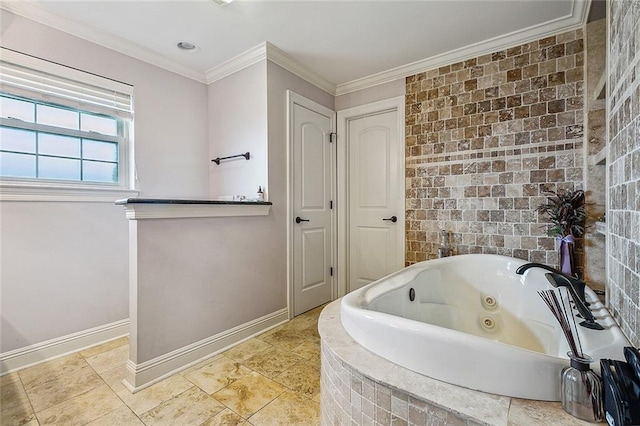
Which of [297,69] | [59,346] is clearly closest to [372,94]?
[297,69]

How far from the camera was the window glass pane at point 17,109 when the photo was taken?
1.92m

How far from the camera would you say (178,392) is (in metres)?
1.62

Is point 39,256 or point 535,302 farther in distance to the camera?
point 39,256

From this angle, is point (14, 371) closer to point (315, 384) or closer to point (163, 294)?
point (163, 294)

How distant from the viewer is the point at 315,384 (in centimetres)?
168

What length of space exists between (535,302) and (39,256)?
3.30 metres

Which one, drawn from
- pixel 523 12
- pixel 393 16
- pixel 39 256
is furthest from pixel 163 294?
pixel 523 12

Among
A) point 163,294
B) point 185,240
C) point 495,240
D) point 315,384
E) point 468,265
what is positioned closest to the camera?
point 315,384

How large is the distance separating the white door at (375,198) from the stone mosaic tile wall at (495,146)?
152 mm

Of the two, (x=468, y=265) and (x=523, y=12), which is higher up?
(x=523, y=12)

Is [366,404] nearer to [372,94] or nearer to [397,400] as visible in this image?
[397,400]

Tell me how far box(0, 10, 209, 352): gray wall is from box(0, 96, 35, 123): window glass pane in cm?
34

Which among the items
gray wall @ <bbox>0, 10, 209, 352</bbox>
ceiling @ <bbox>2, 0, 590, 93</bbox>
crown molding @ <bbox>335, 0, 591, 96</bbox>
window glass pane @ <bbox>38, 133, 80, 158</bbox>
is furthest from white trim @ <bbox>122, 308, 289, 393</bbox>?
crown molding @ <bbox>335, 0, 591, 96</bbox>

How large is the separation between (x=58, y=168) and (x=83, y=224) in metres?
0.45
